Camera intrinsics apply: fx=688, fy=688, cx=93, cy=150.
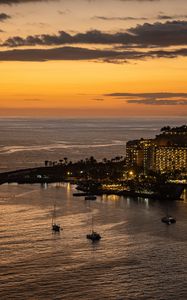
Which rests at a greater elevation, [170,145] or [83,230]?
[170,145]

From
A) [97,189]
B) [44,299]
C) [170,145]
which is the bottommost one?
[44,299]

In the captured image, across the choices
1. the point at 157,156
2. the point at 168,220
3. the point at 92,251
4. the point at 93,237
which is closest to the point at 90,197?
the point at 168,220

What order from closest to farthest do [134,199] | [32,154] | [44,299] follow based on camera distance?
[44,299] → [134,199] → [32,154]

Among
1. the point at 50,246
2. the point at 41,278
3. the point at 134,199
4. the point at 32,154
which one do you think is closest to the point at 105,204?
the point at 134,199

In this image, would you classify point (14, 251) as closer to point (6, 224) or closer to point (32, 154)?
point (6, 224)

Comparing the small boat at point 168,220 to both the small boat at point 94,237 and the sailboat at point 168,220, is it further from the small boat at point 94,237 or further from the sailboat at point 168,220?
the small boat at point 94,237

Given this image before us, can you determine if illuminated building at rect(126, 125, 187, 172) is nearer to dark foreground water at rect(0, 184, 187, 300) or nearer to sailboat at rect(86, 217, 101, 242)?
dark foreground water at rect(0, 184, 187, 300)

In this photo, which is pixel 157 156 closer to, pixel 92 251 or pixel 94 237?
pixel 94 237

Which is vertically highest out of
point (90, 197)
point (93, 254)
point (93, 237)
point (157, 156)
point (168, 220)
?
point (157, 156)

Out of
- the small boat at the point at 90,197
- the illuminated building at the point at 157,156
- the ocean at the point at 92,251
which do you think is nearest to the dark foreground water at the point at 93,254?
the ocean at the point at 92,251
